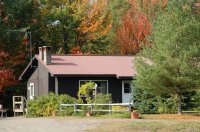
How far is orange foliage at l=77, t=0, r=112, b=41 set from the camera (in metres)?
57.9

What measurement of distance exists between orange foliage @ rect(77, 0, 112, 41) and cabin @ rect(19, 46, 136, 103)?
16780mm

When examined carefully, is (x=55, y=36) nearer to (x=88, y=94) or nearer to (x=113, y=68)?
(x=113, y=68)

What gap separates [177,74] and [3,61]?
2126cm

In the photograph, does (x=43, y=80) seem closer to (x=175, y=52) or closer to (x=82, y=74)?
(x=82, y=74)

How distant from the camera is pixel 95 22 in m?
57.9

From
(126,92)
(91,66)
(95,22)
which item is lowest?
(126,92)

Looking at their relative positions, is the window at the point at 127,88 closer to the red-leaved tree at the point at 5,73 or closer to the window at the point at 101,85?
the window at the point at 101,85

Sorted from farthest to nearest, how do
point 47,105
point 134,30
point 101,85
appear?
point 134,30 → point 101,85 → point 47,105

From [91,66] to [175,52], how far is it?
33.0 feet

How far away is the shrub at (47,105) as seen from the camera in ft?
109

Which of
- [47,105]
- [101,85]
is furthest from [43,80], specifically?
[47,105]

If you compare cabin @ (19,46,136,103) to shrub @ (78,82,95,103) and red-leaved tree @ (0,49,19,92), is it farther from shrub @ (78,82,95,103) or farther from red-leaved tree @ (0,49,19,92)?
red-leaved tree @ (0,49,19,92)

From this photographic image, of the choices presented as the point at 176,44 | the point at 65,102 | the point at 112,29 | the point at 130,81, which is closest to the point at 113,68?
the point at 130,81

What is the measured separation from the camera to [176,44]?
30.3m
